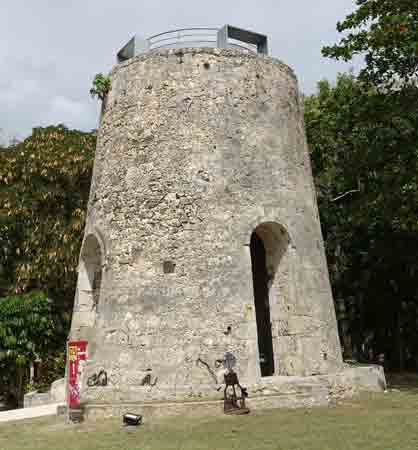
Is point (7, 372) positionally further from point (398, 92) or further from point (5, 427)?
point (398, 92)

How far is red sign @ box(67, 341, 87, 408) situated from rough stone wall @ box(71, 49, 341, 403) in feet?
1.95

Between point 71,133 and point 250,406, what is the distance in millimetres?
13266

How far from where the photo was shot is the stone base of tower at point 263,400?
9.37m

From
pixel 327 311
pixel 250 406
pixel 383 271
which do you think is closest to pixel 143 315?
pixel 250 406

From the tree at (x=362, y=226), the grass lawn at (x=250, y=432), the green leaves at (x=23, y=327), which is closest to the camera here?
the grass lawn at (x=250, y=432)

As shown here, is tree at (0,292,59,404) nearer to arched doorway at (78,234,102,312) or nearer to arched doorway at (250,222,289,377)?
arched doorway at (78,234,102,312)

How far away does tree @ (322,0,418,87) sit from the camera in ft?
39.0

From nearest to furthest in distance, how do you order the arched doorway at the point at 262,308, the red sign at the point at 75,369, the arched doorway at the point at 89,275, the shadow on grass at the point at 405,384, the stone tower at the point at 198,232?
the red sign at the point at 75,369
the stone tower at the point at 198,232
the arched doorway at the point at 89,275
the shadow on grass at the point at 405,384
the arched doorway at the point at 262,308

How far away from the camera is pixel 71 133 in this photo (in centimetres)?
1967

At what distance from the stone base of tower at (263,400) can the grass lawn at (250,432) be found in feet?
0.83

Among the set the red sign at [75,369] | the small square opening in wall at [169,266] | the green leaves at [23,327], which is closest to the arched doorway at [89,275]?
the small square opening in wall at [169,266]

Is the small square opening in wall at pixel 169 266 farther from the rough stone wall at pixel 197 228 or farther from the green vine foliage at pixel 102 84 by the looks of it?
the green vine foliage at pixel 102 84

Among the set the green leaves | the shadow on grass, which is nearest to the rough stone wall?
the shadow on grass

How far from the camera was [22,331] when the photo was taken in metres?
15.7
